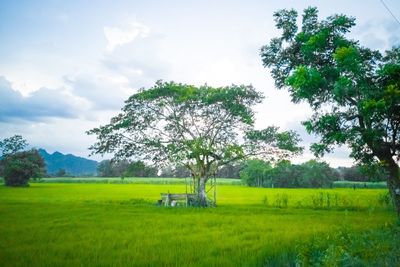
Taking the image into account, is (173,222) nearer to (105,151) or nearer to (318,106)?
(318,106)

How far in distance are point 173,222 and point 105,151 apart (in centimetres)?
1461

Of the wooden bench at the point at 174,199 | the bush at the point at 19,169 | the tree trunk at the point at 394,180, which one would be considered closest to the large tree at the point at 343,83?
the tree trunk at the point at 394,180

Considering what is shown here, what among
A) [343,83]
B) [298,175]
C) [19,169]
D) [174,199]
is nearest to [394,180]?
[343,83]

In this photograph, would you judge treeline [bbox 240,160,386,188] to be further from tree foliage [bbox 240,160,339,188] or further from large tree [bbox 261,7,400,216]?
large tree [bbox 261,7,400,216]

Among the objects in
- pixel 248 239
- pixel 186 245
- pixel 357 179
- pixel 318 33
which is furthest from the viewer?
pixel 357 179

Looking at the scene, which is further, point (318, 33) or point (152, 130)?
point (152, 130)

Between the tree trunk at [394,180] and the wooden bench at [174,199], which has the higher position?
the tree trunk at [394,180]

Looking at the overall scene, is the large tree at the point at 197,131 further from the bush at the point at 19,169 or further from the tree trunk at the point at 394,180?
the bush at the point at 19,169

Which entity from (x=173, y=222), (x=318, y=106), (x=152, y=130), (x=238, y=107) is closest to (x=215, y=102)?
(x=238, y=107)

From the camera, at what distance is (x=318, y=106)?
19.4 m

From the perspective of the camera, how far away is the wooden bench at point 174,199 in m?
27.4

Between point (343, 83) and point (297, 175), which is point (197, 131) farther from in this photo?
point (297, 175)

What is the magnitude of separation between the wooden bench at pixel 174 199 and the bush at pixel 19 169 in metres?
49.9

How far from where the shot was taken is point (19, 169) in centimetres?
6631
